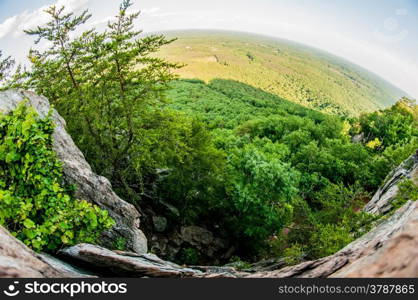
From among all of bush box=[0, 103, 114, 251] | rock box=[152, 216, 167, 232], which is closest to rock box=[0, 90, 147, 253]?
bush box=[0, 103, 114, 251]

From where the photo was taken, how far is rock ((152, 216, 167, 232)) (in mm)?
20212

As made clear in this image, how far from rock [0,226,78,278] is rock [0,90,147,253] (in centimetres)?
441

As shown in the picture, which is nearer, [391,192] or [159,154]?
[391,192]

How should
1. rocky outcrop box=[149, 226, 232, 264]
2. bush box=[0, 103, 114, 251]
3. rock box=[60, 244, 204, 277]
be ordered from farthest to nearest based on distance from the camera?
1. rocky outcrop box=[149, 226, 232, 264]
2. rock box=[60, 244, 204, 277]
3. bush box=[0, 103, 114, 251]

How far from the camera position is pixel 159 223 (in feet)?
67.2

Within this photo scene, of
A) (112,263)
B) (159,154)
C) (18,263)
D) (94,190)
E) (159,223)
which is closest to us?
(18,263)

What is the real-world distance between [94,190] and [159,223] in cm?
1159

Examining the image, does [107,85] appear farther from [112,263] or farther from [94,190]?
[112,263]

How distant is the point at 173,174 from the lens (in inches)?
848

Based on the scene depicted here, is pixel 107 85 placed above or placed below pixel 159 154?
above

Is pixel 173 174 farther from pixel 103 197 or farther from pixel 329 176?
pixel 329 176

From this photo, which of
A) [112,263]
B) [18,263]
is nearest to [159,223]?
[112,263]

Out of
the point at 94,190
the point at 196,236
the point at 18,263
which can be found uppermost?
the point at 18,263

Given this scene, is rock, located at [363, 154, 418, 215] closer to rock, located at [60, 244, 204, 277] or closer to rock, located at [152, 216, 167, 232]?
rock, located at [60, 244, 204, 277]
